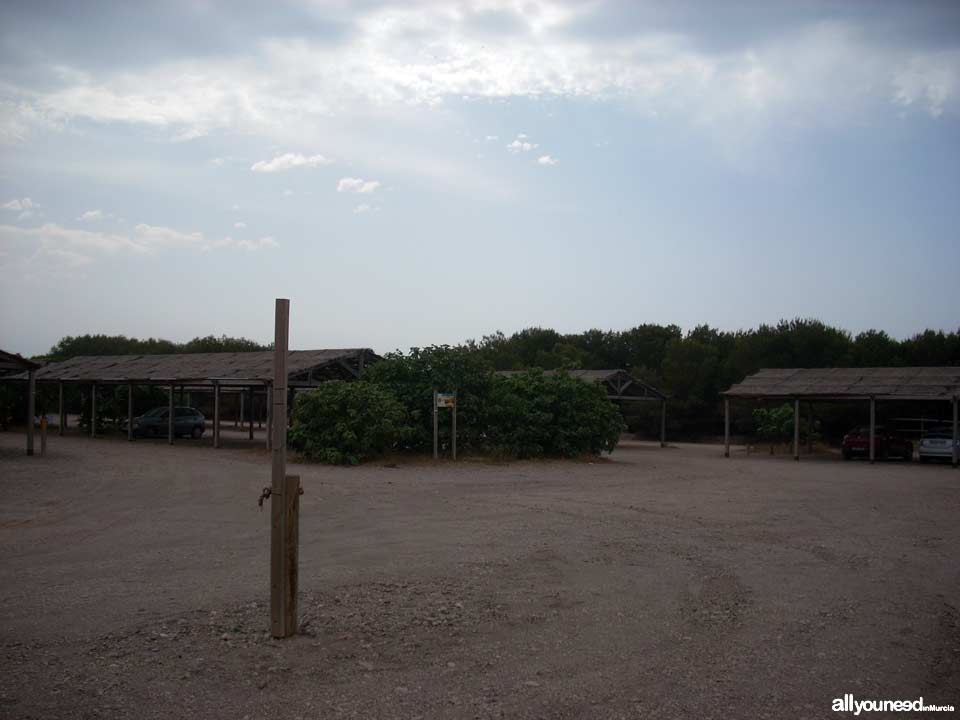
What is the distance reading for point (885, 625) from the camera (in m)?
6.94

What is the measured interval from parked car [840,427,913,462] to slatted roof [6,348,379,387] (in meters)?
17.4

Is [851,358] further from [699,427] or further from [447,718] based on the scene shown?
[447,718]

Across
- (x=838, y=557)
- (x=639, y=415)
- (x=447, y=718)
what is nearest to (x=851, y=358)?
(x=639, y=415)

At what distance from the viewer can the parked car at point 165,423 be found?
35906mm

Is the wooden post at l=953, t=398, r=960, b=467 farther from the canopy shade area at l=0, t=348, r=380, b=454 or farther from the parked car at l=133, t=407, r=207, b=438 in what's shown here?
the parked car at l=133, t=407, r=207, b=438

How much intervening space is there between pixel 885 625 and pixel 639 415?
42.5 metres

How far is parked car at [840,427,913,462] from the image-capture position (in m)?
31.0

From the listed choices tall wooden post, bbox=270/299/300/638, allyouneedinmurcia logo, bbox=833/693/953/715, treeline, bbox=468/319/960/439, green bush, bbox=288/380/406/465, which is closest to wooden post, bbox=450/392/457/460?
green bush, bbox=288/380/406/465

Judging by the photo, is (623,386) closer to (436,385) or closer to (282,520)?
(436,385)

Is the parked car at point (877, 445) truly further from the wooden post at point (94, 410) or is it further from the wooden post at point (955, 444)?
the wooden post at point (94, 410)

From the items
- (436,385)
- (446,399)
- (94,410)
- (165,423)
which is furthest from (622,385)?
(94,410)

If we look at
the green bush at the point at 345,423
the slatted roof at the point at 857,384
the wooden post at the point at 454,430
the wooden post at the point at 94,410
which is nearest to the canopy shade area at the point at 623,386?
the slatted roof at the point at 857,384

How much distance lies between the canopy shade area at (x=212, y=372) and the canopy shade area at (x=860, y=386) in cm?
1430

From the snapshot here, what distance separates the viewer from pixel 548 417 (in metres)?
26.3
